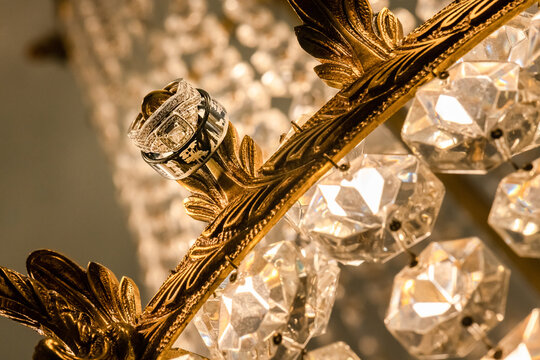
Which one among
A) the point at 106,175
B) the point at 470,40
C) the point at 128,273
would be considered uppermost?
the point at 106,175

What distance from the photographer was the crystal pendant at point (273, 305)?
0.29m

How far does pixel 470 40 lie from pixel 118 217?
4.11 feet

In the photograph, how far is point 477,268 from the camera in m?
0.27

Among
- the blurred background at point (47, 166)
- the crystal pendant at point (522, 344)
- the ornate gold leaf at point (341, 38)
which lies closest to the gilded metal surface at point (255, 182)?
the ornate gold leaf at point (341, 38)

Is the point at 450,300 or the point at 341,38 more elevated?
the point at 341,38

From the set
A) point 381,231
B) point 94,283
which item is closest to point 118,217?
point 94,283

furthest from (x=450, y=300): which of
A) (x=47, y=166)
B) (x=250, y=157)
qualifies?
(x=47, y=166)

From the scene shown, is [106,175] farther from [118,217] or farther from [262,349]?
[262,349]

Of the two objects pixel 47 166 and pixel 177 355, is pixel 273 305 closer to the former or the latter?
pixel 177 355

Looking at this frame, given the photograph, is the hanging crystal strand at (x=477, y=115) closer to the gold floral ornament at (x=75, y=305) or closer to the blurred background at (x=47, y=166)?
the gold floral ornament at (x=75, y=305)

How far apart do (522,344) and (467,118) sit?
0.11 m

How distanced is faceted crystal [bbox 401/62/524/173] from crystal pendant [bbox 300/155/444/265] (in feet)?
0.04

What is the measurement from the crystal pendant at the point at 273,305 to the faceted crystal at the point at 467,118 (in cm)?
9

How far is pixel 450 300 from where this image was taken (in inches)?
10.4
